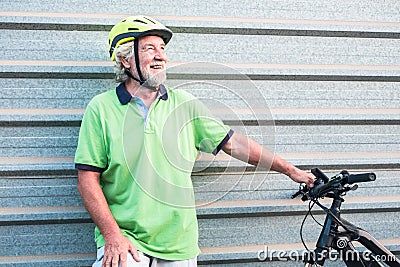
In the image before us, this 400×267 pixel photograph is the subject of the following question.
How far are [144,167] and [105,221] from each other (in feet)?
1.13

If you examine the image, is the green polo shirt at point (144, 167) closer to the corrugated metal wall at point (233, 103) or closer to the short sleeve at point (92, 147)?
the short sleeve at point (92, 147)

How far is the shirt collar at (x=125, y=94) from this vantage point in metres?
3.06

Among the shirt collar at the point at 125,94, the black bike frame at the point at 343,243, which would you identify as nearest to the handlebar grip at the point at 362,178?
the black bike frame at the point at 343,243

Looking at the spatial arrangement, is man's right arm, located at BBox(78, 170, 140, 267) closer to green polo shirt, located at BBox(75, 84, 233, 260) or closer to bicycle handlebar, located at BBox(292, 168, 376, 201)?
green polo shirt, located at BBox(75, 84, 233, 260)

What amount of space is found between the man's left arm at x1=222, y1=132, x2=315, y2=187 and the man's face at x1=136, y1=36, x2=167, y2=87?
0.56 meters

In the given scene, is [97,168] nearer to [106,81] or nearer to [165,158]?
[165,158]

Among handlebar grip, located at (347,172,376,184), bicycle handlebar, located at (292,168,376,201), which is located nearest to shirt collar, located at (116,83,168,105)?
bicycle handlebar, located at (292,168,376,201)

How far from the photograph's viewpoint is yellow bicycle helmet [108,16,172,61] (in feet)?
9.88

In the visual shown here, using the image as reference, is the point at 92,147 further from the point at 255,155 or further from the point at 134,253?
the point at 255,155

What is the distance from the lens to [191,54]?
3.46 m

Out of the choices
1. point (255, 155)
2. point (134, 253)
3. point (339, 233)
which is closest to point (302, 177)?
point (255, 155)

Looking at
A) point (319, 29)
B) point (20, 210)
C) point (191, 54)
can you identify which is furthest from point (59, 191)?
point (319, 29)

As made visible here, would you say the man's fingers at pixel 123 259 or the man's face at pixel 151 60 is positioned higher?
the man's face at pixel 151 60

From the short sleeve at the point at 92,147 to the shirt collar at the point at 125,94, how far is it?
15cm
